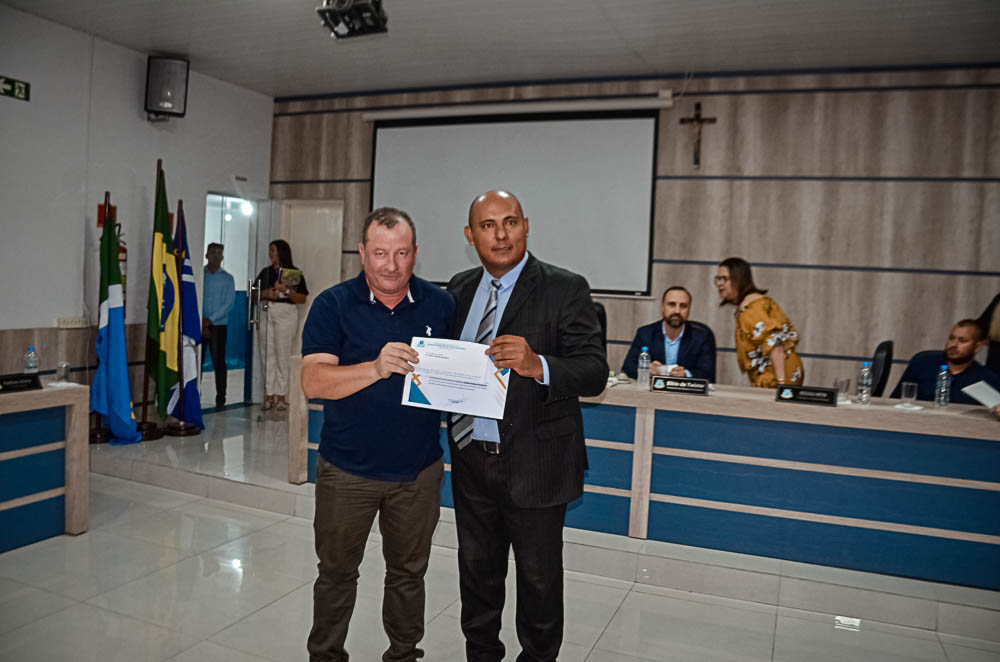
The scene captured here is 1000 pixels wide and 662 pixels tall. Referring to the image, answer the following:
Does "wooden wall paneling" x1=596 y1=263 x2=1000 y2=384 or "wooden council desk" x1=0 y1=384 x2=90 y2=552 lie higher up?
"wooden wall paneling" x1=596 y1=263 x2=1000 y2=384

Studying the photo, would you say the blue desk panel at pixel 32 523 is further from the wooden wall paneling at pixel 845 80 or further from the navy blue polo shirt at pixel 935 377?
the wooden wall paneling at pixel 845 80

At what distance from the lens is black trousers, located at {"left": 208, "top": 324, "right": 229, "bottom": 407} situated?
22.3ft

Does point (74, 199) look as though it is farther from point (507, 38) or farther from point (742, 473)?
point (742, 473)

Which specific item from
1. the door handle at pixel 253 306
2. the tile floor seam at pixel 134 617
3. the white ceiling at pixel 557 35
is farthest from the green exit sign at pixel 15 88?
the tile floor seam at pixel 134 617

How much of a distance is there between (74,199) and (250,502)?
303 cm

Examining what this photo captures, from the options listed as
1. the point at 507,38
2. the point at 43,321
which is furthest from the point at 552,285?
the point at 43,321

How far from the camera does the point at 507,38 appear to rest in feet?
17.7

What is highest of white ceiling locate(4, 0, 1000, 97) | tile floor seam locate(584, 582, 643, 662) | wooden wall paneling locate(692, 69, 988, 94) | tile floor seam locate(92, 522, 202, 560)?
white ceiling locate(4, 0, 1000, 97)

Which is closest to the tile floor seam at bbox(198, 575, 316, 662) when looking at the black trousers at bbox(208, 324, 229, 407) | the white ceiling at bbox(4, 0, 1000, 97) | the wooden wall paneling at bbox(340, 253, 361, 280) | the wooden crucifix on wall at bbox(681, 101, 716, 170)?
the white ceiling at bbox(4, 0, 1000, 97)

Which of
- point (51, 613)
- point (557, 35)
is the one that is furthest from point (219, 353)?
point (557, 35)

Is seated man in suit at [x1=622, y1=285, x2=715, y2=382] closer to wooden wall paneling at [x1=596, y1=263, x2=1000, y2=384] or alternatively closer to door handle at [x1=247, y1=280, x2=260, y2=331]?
wooden wall paneling at [x1=596, y1=263, x2=1000, y2=384]

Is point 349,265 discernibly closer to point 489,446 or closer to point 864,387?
point 864,387

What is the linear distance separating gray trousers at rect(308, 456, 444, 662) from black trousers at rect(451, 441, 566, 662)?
0.45 feet

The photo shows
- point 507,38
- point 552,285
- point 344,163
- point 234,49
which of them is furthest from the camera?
point 344,163
